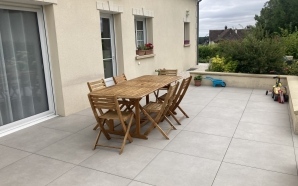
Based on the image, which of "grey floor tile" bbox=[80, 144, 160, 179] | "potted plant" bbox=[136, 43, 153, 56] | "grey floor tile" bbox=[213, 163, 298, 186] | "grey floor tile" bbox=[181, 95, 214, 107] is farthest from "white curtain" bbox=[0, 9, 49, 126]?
"grey floor tile" bbox=[213, 163, 298, 186]

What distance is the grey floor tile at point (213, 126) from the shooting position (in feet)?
13.7

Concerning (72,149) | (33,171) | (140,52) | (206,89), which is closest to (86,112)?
(72,149)

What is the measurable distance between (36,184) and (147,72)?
19.9 ft

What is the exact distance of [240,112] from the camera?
5.27m

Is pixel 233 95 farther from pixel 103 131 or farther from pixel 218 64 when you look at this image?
pixel 103 131

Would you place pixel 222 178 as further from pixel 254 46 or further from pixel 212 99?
pixel 254 46

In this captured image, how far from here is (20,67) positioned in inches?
181

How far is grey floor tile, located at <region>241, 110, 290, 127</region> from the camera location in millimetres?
4571

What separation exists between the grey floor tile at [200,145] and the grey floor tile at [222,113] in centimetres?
109

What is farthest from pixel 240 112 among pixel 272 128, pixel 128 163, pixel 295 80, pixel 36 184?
pixel 36 184

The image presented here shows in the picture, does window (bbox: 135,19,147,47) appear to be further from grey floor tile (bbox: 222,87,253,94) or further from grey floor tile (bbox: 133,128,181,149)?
grey floor tile (bbox: 133,128,181,149)

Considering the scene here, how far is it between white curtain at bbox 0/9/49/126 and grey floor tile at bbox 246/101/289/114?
4.61 meters

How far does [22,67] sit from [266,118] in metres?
4.87

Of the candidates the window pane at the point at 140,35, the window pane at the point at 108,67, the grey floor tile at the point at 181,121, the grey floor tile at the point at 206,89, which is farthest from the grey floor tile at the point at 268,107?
the window pane at the point at 140,35
